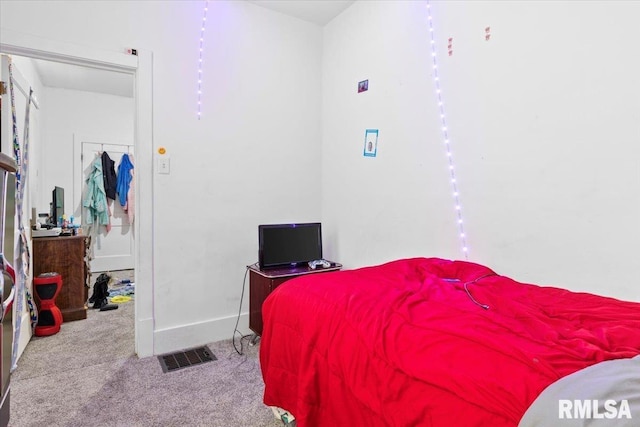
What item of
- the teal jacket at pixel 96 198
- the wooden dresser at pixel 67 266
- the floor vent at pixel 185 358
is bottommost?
the floor vent at pixel 185 358

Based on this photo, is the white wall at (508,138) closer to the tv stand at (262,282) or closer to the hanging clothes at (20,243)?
the tv stand at (262,282)

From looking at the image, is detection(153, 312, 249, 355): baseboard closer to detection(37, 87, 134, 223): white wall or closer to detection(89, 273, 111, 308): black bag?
detection(89, 273, 111, 308): black bag

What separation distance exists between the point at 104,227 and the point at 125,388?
3972mm

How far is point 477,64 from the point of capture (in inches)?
76.5

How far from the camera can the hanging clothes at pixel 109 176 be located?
17.0 ft

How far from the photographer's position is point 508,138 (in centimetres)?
181

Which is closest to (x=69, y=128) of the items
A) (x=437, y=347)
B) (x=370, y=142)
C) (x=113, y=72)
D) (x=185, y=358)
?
(x=113, y=72)

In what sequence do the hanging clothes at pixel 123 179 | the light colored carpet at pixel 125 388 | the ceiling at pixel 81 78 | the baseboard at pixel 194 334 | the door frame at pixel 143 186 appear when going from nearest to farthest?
the light colored carpet at pixel 125 388 < the door frame at pixel 143 186 < the baseboard at pixel 194 334 < the ceiling at pixel 81 78 < the hanging clothes at pixel 123 179

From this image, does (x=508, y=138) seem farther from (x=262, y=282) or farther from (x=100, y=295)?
(x=100, y=295)

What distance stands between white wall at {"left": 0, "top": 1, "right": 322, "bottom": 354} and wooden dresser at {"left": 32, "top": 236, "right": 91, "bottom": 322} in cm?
125

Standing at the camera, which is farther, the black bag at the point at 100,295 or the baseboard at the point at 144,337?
the black bag at the point at 100,295

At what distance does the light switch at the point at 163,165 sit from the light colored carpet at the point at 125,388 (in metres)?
1.31

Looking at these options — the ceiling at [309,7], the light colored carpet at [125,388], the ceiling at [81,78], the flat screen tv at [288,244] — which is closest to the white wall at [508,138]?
the ceiling at [309,7]

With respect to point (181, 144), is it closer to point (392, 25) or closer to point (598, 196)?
point (392, 25)
